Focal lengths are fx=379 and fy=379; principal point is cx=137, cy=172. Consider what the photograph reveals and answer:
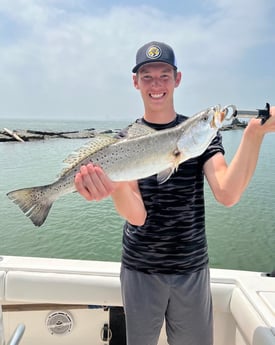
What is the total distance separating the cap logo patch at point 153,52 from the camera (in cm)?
236

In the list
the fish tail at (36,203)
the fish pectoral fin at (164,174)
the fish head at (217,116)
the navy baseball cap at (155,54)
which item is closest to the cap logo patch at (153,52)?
the navy baseball cap at (155,54)

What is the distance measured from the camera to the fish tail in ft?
7.39

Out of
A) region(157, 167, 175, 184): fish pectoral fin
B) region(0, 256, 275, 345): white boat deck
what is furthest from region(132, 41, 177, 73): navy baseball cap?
region(0, 256, 275, 345): white boat deck

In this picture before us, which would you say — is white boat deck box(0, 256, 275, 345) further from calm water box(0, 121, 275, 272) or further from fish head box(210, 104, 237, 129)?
calm water box(0, 121, 275, 272)

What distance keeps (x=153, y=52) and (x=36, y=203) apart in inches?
46.4

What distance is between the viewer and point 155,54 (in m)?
2.37

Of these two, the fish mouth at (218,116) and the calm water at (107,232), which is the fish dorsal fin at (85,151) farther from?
the calm water at (107,232)

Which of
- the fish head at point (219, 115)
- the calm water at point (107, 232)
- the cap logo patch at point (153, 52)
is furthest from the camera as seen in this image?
the calm water at point (107, 232)

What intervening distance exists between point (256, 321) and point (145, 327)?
0.83 metres

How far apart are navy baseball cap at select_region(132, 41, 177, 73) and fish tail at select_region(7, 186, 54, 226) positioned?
1.00 m

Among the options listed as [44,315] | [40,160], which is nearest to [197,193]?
[44,315]

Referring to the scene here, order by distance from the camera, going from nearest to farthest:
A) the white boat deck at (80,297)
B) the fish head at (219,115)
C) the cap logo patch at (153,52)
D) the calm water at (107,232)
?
the fish head at (219,115) < the cap logo patch at (153,52) < the white boat deck at (80,297) < the calm water at (107,232)

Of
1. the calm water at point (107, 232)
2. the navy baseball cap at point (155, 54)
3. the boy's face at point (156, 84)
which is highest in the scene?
the navy baseball cap at point (155, 54)

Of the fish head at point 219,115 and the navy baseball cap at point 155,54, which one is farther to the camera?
the navy baseball cap at point 155,54
